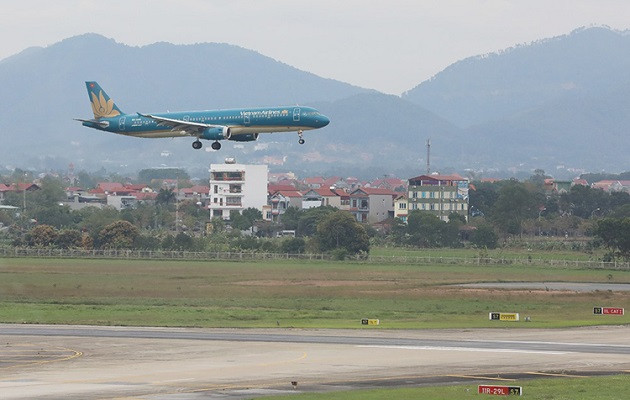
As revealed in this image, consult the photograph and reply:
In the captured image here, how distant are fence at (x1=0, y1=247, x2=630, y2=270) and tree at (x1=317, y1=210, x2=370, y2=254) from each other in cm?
280

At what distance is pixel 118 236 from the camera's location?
144625 mm

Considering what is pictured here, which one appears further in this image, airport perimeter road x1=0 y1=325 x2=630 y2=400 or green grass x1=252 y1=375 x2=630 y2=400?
airport perimeter road x1=0 y1=325 x2=630 y2=400

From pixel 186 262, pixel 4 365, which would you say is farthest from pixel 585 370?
pixel 186 262

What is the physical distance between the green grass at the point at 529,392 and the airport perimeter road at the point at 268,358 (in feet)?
5.95

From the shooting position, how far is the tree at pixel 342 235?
14125 centimetres

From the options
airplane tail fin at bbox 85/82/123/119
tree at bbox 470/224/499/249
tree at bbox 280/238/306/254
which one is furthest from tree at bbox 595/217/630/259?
airplane tail fin at bbox 85/82/123/119

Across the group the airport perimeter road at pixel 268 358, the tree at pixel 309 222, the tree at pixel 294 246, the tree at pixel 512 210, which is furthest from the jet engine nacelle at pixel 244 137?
the tree at pixel 512 210

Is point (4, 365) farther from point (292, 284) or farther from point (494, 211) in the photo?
point (494, 211)

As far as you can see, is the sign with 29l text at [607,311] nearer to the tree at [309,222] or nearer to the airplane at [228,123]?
the airplane at [228,123]

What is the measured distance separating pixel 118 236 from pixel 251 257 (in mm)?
17282

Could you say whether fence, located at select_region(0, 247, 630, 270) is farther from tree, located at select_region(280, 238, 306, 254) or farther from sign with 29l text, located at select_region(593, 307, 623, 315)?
sign with 29l text, located at select_region(593, 307, 623, 315)

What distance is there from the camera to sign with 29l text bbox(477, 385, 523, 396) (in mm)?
44938

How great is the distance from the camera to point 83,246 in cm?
14325

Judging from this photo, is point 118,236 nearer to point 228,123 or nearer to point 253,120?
point 228,123
